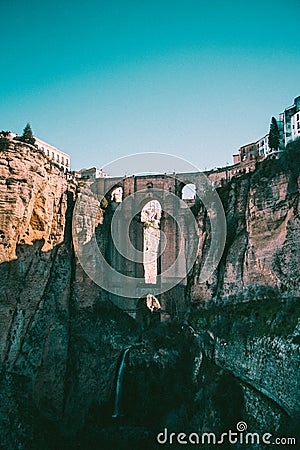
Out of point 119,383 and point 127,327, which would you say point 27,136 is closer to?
point 127,327

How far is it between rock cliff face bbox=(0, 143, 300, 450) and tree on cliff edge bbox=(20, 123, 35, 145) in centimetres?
277

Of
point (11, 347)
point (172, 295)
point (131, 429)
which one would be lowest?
point (131, 429)

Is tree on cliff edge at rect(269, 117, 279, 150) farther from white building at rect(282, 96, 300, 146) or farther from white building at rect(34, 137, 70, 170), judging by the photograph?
white building at rect(34, 137, 70, 170)

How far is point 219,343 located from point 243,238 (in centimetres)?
745

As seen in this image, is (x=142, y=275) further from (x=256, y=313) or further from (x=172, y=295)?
(x=256, y=313)

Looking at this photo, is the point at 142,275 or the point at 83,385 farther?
the point at 142,275

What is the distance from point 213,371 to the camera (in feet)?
118

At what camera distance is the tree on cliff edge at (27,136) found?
43328 mm

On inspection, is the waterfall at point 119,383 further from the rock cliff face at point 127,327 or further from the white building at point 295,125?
the white building at point 295,125

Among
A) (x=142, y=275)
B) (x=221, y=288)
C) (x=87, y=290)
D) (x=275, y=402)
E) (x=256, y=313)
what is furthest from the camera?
(x=142, y=275)

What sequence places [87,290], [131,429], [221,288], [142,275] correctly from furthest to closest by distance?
[142,275] < [87,290] < [221,288] < [131,429]

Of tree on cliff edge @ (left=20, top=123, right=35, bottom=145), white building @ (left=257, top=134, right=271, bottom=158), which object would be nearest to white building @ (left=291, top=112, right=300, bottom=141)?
white building @ (left=257, top=134, right=271, bottom=158)

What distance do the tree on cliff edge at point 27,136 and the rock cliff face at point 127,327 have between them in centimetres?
277

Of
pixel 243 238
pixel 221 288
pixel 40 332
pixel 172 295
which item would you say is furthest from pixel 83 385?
pixel 243 238
